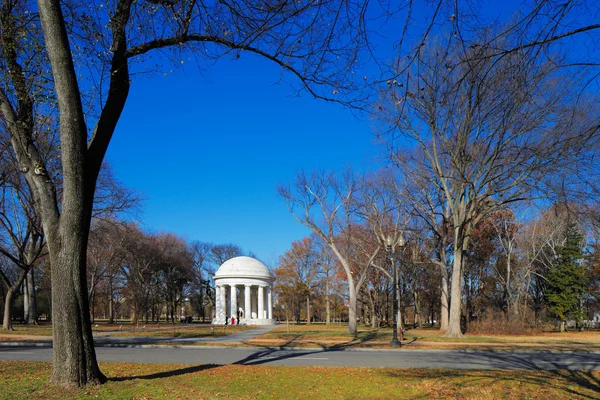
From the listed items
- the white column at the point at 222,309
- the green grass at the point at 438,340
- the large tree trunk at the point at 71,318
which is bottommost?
the white column at the point at 222,309

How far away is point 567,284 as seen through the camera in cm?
4356

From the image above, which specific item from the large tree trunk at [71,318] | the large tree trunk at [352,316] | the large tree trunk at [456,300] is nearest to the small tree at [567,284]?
the large tree trunk at [456,300]

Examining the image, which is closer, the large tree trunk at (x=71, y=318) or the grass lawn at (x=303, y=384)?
the grass lawn at (x=303, y=384)

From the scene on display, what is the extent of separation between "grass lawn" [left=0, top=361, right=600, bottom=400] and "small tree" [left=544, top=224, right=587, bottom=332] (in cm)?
3655

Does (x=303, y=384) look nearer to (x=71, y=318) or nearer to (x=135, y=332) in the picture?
(x=71, y=318)

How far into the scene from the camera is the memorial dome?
53.7m

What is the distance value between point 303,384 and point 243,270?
150 ft

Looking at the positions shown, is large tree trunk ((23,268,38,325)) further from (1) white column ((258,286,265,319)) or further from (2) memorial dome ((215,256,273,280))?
(1) white column ((258,286,265,319))

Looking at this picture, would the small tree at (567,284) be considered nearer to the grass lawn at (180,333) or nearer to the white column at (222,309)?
the grass lawn at (180,333)

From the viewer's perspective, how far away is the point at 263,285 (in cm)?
5488

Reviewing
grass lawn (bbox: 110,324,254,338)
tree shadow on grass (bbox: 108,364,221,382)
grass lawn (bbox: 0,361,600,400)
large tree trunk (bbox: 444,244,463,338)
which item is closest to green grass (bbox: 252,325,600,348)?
large tree trunk (bbox: 444,244,463,338)

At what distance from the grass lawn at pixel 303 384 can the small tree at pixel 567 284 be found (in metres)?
36.6

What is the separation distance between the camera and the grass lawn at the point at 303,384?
24.1ft

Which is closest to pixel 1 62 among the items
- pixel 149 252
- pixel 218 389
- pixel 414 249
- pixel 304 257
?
pixel 218 389
